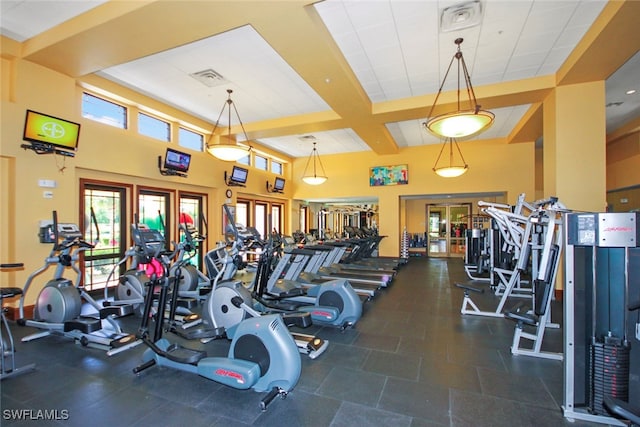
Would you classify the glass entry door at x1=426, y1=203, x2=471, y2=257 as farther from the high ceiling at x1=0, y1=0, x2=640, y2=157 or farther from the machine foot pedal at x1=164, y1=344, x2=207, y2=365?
the machine foot pedal at x1=164, y1=344, x2=207, y2=365

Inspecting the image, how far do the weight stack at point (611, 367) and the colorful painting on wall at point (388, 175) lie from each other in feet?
26.4

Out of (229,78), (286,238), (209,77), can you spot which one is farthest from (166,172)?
(286,238)

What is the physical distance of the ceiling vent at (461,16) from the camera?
3215 millimetres

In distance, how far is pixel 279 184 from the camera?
33.1 feet

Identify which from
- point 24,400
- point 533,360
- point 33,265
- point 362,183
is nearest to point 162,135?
point 33,265

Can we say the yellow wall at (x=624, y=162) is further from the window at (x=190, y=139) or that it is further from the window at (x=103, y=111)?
the window at (x=103, y=111)

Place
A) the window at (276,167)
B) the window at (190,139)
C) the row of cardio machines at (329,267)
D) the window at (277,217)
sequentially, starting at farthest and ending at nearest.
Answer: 1. the window at (277,217)
2. the window at (276,167)
3. the window at (190,139)
4. the row of cardio machines at (329,267)

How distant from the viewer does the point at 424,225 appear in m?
11.8

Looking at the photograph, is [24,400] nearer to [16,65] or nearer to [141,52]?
[141,52]

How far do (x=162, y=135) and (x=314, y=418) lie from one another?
634 centimetres

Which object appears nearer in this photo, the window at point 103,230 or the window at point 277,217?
the window at point 103,230

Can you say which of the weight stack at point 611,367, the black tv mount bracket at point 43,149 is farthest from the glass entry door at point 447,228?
the black tv mount bracket at point 43,149

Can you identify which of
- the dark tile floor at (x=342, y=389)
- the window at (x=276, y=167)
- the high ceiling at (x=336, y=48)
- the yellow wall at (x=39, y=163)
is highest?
the high ceiling at (x=336, y=48)

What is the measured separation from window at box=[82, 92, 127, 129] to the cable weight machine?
6650mm
